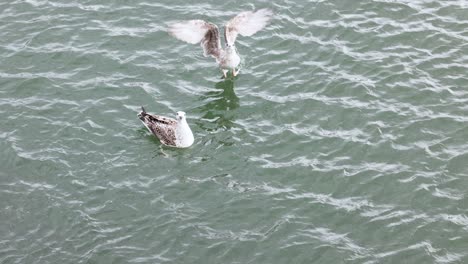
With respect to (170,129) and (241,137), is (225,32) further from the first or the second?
(170,129)

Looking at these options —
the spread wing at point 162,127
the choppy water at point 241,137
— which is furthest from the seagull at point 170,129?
the choppy water at point 241,137

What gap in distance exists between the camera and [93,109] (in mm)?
19359

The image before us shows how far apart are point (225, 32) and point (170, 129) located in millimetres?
3716

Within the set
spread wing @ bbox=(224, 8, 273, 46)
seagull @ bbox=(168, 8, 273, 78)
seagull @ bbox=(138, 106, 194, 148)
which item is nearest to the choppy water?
seagull @ bbox=(138, 106, 194, 148)

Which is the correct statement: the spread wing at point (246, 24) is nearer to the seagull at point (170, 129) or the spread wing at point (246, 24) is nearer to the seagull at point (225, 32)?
the seagull at point (225, 32)

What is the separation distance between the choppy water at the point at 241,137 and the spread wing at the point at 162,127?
31cm

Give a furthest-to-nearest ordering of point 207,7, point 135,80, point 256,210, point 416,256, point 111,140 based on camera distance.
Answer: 1. point 207,7
2. point 135,80
3. point 111,140
4. point 256,210
5. point 416,256

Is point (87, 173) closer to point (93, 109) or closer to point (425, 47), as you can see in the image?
point (93, 109)

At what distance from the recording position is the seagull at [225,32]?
20000 millimetres

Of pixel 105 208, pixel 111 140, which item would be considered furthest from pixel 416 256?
pixel 111 140

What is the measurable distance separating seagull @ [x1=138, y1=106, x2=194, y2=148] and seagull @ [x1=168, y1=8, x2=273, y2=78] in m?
2.80

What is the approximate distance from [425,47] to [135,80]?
854 centimetres

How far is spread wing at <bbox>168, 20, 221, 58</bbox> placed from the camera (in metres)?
19.9

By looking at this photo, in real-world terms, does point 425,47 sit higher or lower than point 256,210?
higher
